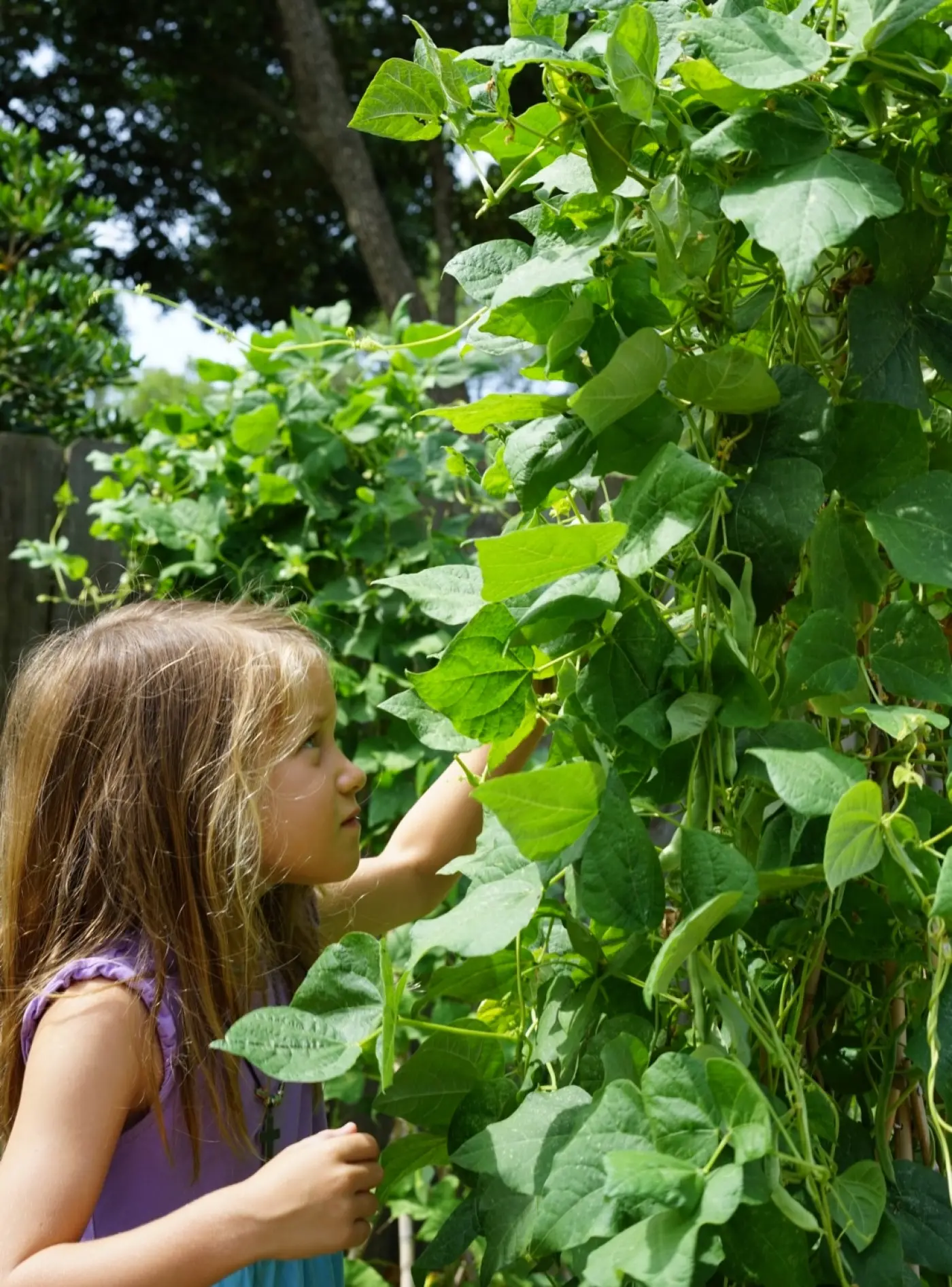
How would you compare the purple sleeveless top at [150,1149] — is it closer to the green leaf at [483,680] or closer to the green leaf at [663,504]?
the green leaf at [483,680]

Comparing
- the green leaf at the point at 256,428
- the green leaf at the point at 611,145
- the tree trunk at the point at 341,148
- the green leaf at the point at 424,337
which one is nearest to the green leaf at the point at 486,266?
the green leaf at the point at 611,145

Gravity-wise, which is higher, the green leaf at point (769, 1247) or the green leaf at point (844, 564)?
the green leaf at point (844, 564)

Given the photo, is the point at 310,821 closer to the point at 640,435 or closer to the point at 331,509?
the point at 640,435

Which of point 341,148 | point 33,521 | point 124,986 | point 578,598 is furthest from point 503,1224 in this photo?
point 341,148

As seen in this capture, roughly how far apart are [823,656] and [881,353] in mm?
178

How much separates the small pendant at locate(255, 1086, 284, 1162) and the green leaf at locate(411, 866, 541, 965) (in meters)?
0.58

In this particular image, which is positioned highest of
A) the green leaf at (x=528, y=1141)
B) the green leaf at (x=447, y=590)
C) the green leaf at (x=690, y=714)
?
the green leaf at (x=447, y=590)

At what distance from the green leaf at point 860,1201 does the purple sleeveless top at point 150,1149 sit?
66 cm

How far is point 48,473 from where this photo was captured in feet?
10.2

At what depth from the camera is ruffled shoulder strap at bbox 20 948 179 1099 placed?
1137mm

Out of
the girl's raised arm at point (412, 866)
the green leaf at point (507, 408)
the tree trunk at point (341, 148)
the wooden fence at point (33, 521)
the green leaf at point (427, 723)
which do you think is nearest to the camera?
the green leaf at point (507, 408)

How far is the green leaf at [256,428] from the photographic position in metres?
2.13

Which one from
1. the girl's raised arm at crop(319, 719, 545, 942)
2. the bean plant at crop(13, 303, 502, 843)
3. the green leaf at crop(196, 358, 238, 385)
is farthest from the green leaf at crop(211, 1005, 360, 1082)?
the green leaf at crop(196, 358, 238, 385)

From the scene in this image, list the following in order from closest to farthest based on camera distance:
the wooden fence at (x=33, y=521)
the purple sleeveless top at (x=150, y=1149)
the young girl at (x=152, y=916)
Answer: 1. the young girl at (x=152, y=916)
2. the purple sleeveless top at (x=150, y=1149)
3. the wooden fence at (x=33, y=521)
